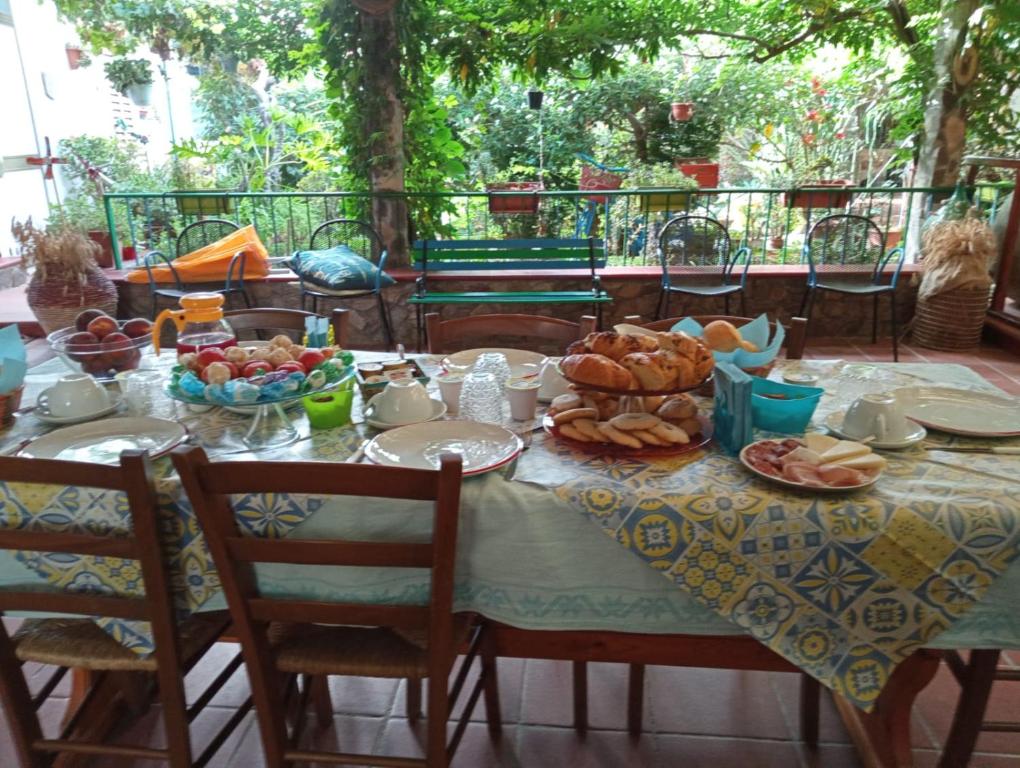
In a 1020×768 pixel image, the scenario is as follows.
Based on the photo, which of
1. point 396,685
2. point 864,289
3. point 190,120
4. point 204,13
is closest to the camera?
point 396,685

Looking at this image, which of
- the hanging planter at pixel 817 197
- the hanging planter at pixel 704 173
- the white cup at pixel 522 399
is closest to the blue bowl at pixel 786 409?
the white cup at pixel 522 399

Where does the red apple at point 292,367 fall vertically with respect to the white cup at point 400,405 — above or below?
above

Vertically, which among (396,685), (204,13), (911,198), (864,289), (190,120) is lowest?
(396,685)

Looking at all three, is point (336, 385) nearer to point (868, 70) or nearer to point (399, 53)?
point (399, 53)

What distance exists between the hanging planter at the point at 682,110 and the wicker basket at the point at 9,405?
6.95m

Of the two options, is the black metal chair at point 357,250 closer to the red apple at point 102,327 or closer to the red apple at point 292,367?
the red apple at point 102,327

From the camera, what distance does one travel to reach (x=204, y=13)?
635 centimetres

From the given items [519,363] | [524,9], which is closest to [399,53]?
[524,9]

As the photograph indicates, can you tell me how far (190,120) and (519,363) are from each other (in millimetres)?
8497

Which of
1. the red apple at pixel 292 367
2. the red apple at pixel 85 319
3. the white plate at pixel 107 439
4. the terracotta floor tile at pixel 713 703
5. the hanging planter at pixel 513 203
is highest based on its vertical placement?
the hanging planter at pixel 513 203

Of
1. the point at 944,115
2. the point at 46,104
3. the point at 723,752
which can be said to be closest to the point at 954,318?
the point at 944,115

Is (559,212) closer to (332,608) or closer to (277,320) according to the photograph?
(277,320)

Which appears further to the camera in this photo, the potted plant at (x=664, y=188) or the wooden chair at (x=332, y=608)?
the potted plant at (x=664, y=188)

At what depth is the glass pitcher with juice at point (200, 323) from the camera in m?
1.72
